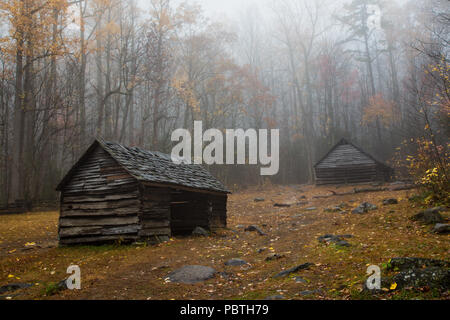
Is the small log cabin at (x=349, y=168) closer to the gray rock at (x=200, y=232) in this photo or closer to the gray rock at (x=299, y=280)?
the gray rock at (x=200, y=232)

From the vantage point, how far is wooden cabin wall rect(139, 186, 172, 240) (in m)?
10.1

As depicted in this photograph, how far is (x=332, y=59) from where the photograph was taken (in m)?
39.8

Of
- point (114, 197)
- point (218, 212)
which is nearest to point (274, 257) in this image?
point (114, 197)

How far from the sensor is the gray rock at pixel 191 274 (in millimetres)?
6420

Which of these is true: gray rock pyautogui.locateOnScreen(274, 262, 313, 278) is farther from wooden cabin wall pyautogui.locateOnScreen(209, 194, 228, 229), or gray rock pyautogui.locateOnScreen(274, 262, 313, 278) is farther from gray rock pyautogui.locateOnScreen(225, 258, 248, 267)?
wooden cabin wall pyautogui.locateOnScreen(209, 194, 228, 229)

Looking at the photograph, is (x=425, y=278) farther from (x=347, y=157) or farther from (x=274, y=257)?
(x=347, y=157)

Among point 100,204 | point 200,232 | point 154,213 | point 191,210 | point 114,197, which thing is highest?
point 114,197

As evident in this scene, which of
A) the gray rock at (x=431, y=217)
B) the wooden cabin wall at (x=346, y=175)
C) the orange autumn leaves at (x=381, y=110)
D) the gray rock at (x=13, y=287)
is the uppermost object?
the orange autumn leaves at (x=381, y=110)

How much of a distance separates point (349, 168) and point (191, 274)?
77.6 feet

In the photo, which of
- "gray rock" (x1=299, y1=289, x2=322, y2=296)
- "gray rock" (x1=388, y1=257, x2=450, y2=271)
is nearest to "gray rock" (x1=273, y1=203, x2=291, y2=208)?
"gray rock" (x1=388, y1=257, x2=450, y2=271)

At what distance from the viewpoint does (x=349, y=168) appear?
89.4ft

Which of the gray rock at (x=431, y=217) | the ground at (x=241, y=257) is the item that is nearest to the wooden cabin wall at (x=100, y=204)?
the ground at (x=241, y=257)
